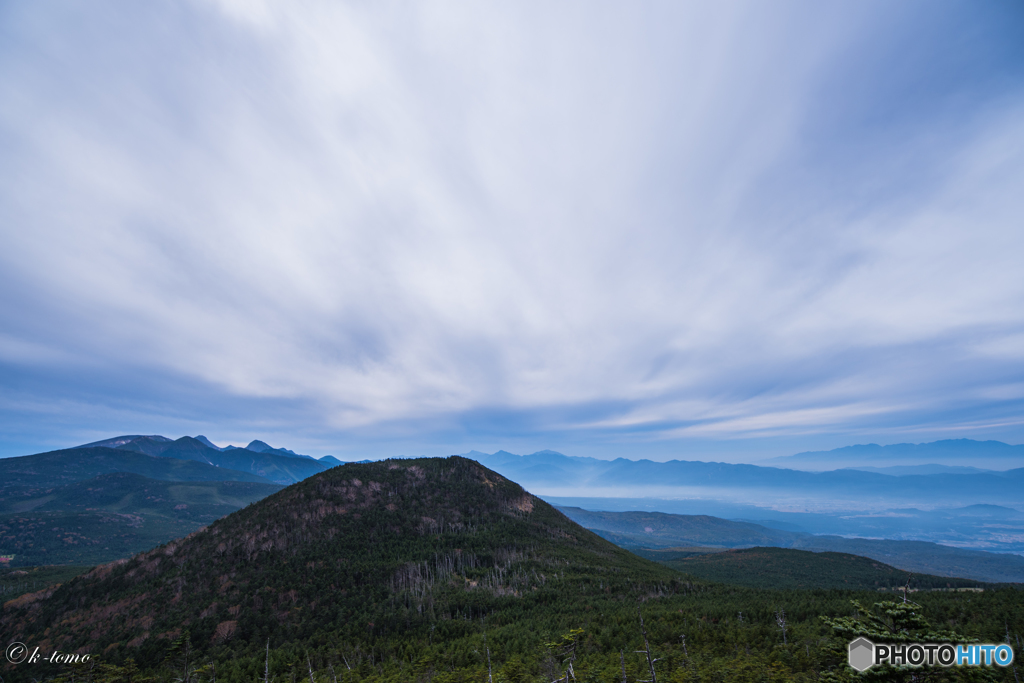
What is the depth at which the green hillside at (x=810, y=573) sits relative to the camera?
13675 centimetres

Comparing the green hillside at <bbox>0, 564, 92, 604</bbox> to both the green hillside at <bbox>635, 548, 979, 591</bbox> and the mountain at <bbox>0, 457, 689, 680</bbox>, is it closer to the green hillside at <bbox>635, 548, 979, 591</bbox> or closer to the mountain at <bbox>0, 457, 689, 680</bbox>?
the mountain at <bbox>0, 457, 689, 680</bbox>

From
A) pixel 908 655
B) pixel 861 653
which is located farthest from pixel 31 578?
pixel 908 655

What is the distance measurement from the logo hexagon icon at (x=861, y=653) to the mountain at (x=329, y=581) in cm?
6210

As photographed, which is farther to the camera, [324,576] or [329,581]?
[324,576]

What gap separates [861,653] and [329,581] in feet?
346

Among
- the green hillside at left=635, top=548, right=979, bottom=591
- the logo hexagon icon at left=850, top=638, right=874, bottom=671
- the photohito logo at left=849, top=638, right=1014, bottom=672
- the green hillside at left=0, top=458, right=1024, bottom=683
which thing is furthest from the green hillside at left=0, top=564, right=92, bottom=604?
the green hillside at left=635, top=548, right=979, bottom=591

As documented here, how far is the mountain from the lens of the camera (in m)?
72.0

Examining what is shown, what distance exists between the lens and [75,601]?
3342 inches

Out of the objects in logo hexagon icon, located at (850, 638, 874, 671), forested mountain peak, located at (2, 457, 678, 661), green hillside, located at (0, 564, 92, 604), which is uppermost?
logo hexagon icon, located at (850, 638, 874, 671)

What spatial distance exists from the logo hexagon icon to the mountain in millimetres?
62101

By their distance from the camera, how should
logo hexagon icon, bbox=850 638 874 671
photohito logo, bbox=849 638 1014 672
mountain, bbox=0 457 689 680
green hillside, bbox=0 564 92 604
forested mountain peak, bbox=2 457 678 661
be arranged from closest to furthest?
photohito logo, bbox=849 638 1014 672, logo hexagon icon, bbox=850 638 874 671, mountain, bbox=0 457 689 680, forested mountain peak, bbox=2 457 678 661, green hillside, bbox=0 564 92 604

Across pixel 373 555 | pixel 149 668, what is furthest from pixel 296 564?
pixel 149 668

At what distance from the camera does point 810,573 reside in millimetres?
158500

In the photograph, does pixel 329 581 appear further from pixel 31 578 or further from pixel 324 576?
pixel 31 578
